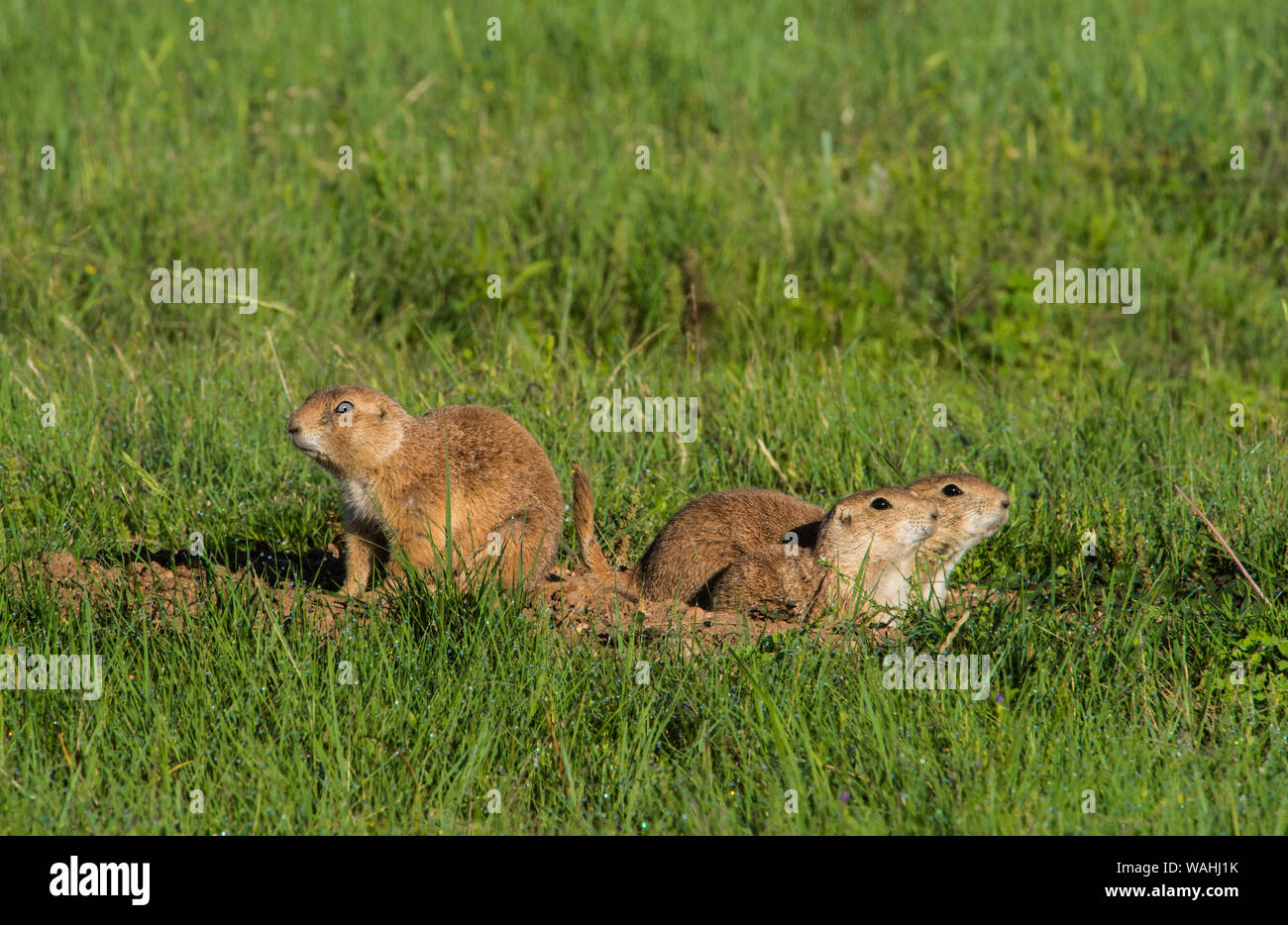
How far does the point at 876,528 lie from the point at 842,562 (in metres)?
0.18

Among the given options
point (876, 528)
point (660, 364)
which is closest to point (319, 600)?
point (876, 528)

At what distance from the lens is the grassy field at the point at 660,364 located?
3832mm

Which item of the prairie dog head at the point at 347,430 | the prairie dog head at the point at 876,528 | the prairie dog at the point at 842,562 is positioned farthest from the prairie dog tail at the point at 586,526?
the prairie dog head at the point at 876,528

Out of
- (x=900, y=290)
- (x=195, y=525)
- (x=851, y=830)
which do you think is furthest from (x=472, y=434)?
(x=900, y=290)

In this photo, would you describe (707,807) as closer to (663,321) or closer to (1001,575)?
(1001,575)

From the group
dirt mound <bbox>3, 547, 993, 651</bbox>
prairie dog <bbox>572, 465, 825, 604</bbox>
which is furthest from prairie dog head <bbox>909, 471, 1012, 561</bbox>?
prairie dog <bbox>572, 465, 825, 604</bbox>

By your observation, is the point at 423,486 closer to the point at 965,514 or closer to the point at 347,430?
the point at 347,430

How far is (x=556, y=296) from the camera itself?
800 cm

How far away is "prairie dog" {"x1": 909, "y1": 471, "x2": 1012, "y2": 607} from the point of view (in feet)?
16.6

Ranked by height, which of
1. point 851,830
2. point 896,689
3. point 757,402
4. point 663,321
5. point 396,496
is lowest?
point 851,830

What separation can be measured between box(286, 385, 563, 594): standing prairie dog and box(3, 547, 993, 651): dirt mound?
0.21 meters

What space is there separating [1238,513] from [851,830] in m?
2.55

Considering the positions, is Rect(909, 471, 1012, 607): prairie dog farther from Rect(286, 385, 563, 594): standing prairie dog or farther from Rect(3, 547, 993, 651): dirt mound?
Rect(286, 385, 563, 594): standing prairie dog

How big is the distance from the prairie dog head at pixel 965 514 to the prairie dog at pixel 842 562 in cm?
5
